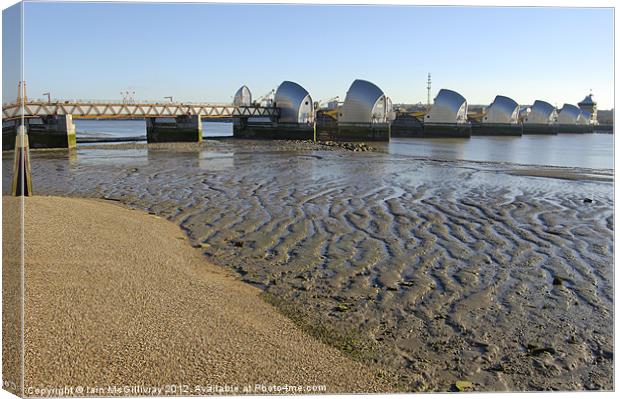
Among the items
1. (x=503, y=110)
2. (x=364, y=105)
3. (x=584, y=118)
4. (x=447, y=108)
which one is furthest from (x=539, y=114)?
(x=364, y=105)

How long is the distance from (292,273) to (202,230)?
2.52 metres

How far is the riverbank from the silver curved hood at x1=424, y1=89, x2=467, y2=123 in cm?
5675

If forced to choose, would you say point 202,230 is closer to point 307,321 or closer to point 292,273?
point 292,273

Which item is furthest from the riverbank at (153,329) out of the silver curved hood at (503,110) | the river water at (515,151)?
the silver curved hood at (503,110)

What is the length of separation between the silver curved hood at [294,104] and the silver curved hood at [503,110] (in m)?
32.5

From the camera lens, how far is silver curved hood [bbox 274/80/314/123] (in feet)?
149

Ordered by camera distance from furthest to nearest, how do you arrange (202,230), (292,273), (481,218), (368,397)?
(481,218) < (202,230) < (292,273) < (368,397)

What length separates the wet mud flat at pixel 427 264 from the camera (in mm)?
4078

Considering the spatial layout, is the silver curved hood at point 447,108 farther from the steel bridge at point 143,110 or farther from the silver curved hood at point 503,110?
the steel bridge at point 143,110

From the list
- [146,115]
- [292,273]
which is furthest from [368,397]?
[146,115]

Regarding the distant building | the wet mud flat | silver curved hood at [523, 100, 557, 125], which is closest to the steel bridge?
the wet mud flat

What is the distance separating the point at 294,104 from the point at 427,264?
4015 cm

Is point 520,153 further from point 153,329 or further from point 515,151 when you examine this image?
point 153,329

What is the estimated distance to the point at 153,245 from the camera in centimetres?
673
